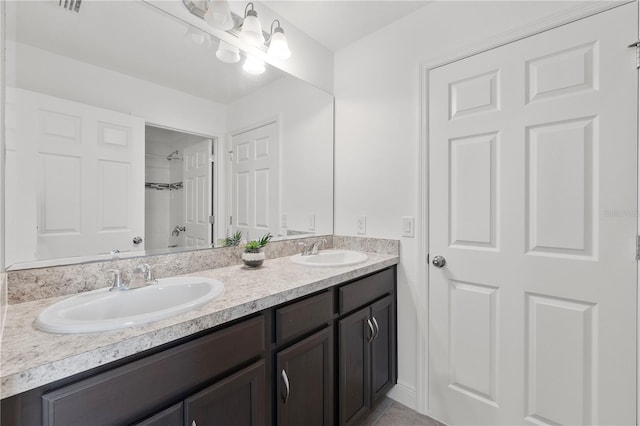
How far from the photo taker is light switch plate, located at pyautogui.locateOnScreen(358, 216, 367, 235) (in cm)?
195

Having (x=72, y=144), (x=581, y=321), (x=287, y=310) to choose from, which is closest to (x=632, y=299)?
(x=581, y=321)

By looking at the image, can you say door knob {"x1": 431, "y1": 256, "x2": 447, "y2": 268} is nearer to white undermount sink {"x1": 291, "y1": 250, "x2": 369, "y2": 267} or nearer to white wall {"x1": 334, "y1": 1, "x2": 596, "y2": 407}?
white wall {"x1": 334, "y1": 1, "x2": 596, "y2": 407}

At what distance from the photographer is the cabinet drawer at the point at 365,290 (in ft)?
4.52

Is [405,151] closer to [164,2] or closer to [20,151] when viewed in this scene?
[164,2]

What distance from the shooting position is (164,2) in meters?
1.29

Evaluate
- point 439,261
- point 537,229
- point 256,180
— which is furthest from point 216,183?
point 537,229

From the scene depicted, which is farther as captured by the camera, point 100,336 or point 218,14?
point 218,14

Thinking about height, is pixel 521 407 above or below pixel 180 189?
below

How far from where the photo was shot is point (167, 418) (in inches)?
29.6

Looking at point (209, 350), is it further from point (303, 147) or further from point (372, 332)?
point (303, 147)

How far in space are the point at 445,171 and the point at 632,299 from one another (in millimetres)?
919

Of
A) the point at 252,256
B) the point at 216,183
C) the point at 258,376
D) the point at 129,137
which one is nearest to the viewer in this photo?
the point at 258,376

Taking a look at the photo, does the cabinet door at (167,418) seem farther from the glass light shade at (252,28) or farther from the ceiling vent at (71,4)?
the glass light shade at (252,28)

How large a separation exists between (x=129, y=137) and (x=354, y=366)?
1.50 meters
